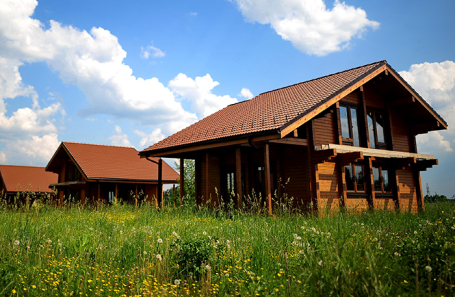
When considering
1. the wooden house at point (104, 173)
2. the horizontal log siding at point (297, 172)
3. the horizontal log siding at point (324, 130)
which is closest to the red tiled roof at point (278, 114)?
the horizontal log siding at point (324, 130)

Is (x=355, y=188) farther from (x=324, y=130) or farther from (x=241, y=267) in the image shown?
(x=241, y=267)

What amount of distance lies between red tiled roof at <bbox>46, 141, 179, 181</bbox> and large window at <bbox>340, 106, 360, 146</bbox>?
45.7 ft

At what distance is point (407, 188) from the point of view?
632 inches

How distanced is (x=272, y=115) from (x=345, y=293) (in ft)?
30.3

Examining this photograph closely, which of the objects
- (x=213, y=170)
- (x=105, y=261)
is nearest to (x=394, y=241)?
(x=105, y=261)

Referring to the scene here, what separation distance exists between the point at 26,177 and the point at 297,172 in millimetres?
29222

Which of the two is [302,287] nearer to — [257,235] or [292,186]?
[257,235]

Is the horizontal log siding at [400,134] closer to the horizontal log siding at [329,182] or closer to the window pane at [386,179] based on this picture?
the window pane at [386,179]

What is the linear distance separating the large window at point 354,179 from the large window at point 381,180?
46.2 inches

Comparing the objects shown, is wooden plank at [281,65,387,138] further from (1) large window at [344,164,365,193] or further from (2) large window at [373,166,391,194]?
(2) large window at [373,166,391,194]

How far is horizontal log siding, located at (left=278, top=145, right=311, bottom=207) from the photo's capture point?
12.7 meters

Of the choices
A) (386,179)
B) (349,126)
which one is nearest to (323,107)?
(349,126)

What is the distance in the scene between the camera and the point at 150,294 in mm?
3602

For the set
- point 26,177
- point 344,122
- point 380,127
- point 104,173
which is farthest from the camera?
point 26,177
